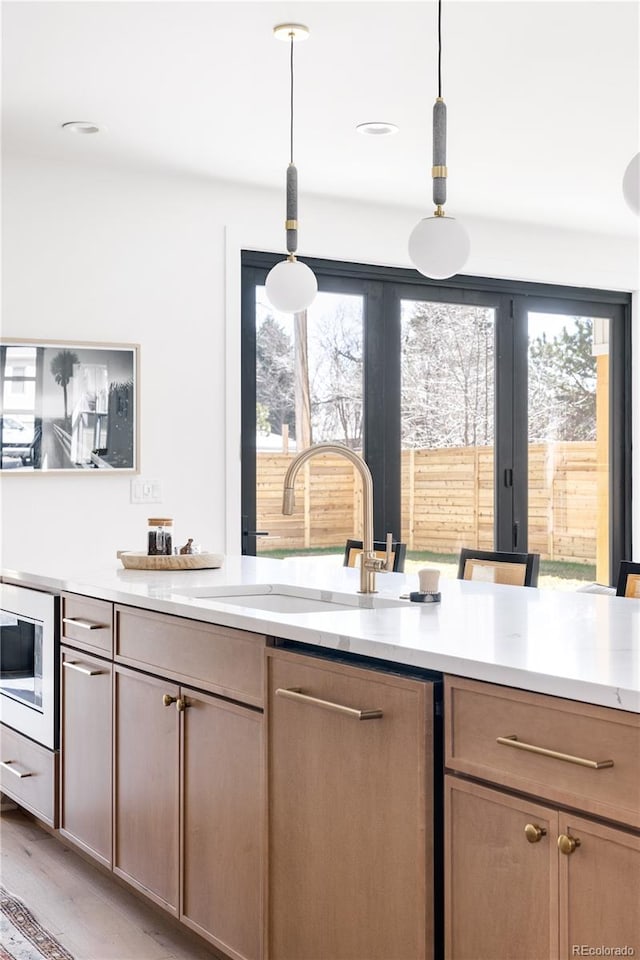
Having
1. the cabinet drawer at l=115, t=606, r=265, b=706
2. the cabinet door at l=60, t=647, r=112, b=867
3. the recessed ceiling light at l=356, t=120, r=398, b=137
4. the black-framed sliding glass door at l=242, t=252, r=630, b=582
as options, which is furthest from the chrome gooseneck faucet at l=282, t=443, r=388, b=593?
the black-framed sliding glass door at l=242, t=252, r=630, b=582

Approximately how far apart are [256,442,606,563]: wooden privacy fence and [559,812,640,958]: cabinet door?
3.90m

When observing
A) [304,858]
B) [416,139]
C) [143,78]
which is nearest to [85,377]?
[143,78]

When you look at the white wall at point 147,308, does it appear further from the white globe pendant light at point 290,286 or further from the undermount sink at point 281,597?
the undermount sink at point 281,597

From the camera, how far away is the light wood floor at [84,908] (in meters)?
2.58

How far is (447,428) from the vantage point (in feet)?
19.6

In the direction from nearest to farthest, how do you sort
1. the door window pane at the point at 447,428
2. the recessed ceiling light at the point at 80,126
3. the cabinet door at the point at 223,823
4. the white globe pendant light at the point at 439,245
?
the cabinet door at the point at 223,823, the white globe pendant light at the point at 439,245, the recessed ceiling light at the point at 80,126, the door window pane at the point at 447,428

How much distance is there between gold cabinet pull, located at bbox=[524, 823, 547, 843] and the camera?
152cm

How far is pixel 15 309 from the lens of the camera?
15.2ft

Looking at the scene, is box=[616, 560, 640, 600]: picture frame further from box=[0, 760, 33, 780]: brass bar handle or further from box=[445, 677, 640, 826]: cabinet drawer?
box=[0, 760, 33, 780]: brass bar handle

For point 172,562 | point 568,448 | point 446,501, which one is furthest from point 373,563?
point 568,448

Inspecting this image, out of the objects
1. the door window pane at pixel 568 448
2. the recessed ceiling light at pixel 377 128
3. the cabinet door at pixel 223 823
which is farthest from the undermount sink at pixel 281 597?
the door window pane at pixel 568 448

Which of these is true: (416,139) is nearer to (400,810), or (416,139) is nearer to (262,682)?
(262,682)

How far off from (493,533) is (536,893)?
460cm

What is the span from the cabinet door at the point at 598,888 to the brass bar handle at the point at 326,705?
428 millimetres
